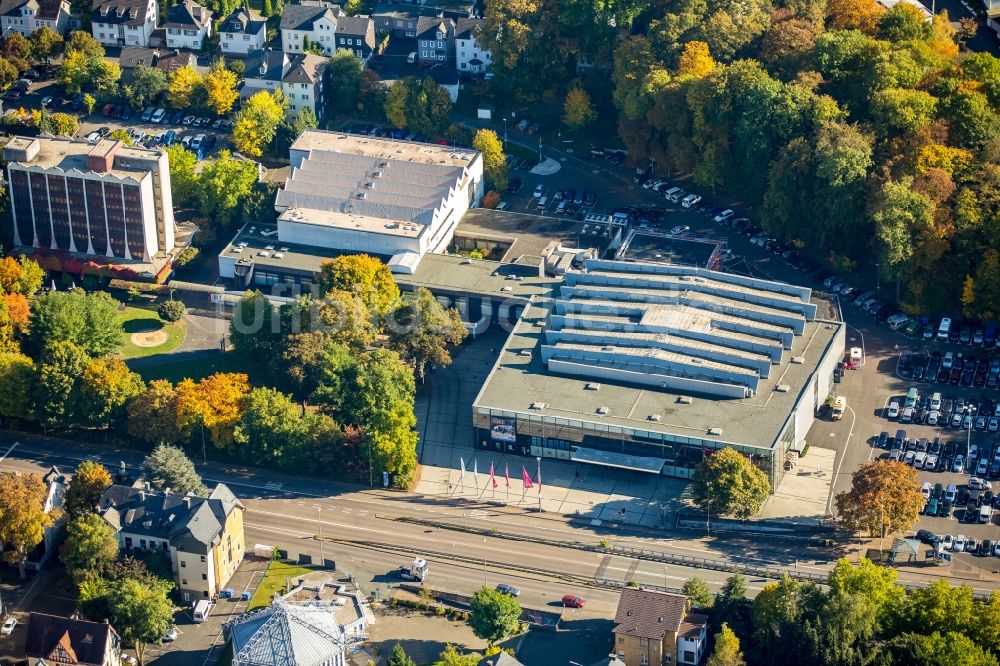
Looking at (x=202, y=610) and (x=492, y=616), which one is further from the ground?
(x=492, y=616)

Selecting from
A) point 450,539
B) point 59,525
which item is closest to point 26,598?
point 59,525

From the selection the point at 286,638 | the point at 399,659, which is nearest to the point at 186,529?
the point at 286,638

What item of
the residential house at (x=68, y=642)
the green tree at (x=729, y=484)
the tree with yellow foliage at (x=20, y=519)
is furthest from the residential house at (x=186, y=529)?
the green tree at (x=729, y=484)

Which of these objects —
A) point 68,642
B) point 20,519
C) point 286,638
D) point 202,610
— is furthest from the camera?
point 20,519

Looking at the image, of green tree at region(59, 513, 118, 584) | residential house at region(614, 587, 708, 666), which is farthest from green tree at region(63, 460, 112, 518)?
residential house at region(614, 587, 708, 666)

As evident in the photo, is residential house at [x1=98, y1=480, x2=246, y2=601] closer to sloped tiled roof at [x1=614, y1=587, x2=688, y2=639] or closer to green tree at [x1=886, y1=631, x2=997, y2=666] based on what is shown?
sloped tiled roof at [x1=614, y1=587, x2=688, y2=639]

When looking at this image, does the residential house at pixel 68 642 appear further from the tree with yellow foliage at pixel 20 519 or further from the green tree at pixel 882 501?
the green tree at pixel 882 501

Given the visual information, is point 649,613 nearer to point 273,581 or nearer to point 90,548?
point 273,581
